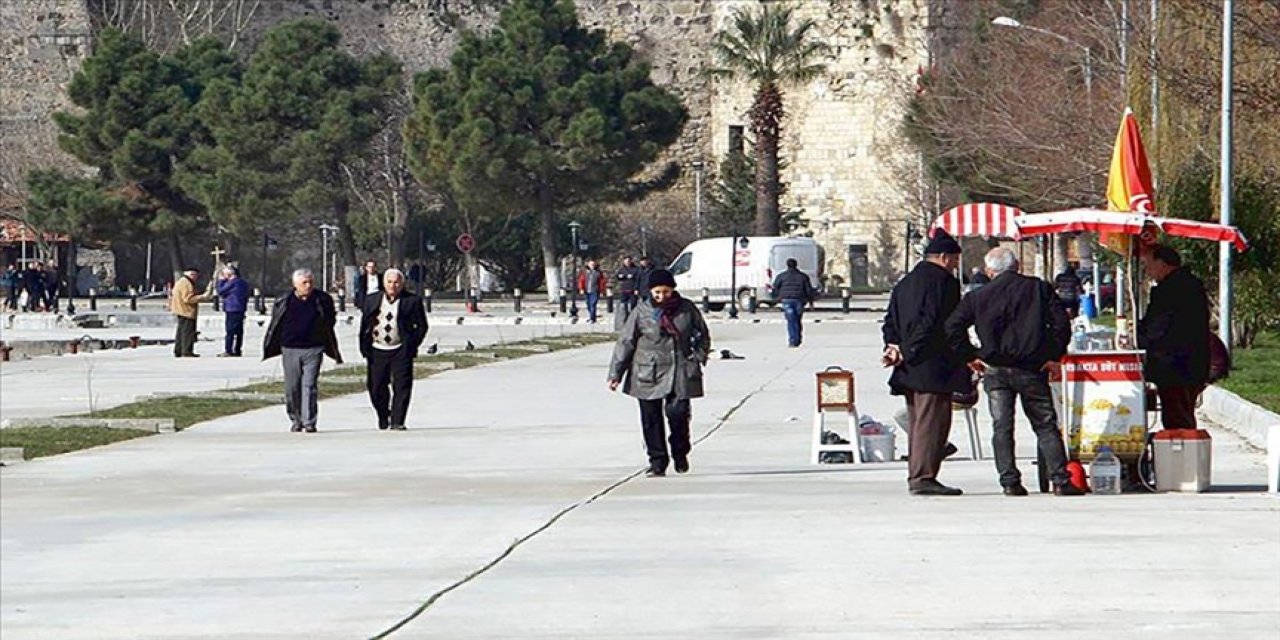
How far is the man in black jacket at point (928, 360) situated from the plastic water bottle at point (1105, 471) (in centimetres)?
80

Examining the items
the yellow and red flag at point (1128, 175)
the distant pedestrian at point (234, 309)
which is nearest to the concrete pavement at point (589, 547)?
the yellow and red flag at point (1128, 175)

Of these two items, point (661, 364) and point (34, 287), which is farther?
point (34, 287)

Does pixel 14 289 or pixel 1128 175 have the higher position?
pixel 1128 175

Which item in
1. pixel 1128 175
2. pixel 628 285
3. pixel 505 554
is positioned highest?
pixel 1128 175

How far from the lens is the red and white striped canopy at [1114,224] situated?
18703 millimetres

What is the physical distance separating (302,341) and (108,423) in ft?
5.81

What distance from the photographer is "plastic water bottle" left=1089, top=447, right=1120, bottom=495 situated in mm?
16355

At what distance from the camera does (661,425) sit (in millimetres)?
18125

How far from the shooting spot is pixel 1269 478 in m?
16.7

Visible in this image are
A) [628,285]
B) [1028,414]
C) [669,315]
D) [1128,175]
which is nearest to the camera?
[1028,414]

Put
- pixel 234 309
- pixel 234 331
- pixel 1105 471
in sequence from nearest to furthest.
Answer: pixel 1105 471, pixel 234 309, pixel 234 331

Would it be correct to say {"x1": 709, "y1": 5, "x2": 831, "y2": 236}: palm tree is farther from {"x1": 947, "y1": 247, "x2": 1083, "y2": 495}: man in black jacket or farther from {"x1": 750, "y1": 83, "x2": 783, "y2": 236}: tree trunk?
{"x1": 947, "y1": 247, "x2": 1083, "y2": 495}: man in black jacket

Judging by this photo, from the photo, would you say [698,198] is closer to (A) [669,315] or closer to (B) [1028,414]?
(A) [669,315]

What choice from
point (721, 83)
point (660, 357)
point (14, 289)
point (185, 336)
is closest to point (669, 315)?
point (660, 357)
